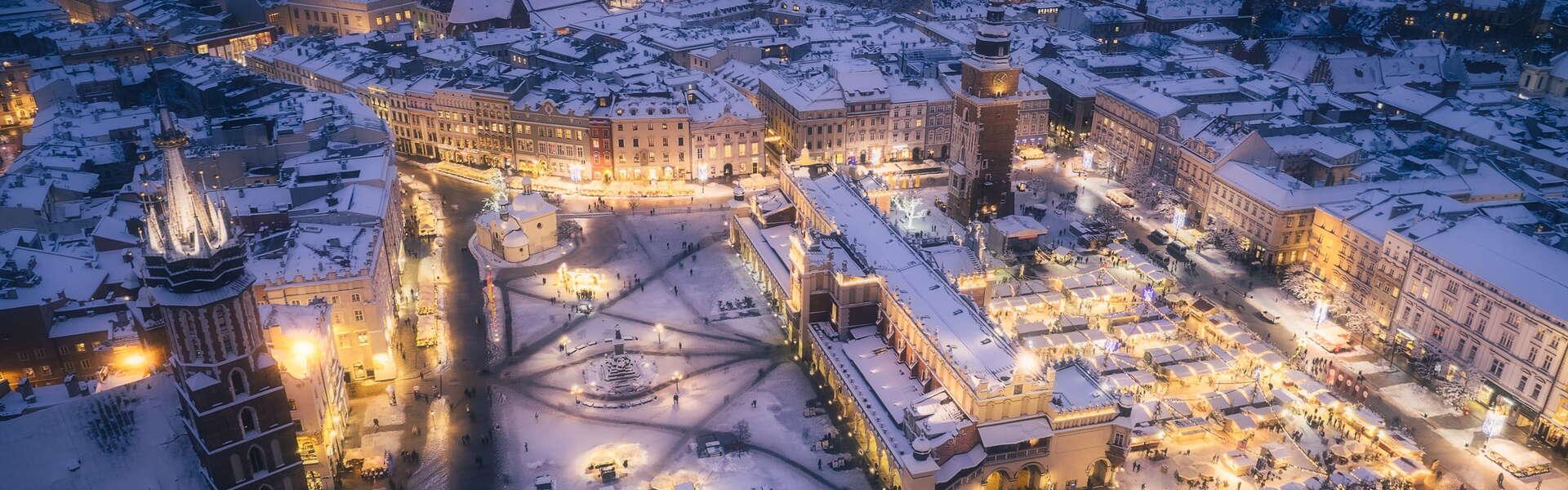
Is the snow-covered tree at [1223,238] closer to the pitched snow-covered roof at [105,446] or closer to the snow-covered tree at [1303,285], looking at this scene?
the snow-covered tree at [1303,285]

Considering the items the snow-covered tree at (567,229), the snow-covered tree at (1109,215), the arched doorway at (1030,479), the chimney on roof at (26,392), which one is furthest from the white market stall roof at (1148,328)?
the chimney on roof at (26,392)

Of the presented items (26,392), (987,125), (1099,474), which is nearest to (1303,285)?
(987,125)

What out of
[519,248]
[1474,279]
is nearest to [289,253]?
[519,248]

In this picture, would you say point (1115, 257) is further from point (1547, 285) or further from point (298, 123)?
point (298, 123)

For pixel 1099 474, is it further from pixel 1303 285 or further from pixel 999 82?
pixel 999 82

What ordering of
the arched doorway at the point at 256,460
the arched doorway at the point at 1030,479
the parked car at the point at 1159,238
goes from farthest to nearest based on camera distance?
the parked car at the point at 1159,238
the arched doorway at the point at 1030,479
the arched doorway at the point at 256,460

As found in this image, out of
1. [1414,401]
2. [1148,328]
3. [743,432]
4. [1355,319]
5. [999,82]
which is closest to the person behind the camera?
[743,432]

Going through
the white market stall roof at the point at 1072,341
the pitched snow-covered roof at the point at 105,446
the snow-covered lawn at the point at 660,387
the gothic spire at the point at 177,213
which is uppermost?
the gothic spire at the point at 177,213

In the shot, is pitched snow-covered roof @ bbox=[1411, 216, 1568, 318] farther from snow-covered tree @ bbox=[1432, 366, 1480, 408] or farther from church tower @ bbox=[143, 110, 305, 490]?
church tower @ bbox=[143, 110, 305, 490]
